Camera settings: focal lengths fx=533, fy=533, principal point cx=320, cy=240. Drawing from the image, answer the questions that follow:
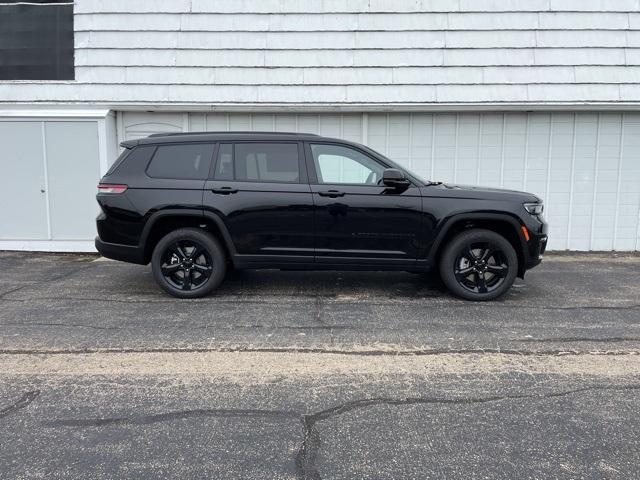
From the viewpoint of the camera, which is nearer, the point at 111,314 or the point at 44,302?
the point at 111,314

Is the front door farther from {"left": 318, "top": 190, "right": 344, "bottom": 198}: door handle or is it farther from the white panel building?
the white panel building

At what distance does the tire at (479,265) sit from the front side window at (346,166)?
3.93 ft

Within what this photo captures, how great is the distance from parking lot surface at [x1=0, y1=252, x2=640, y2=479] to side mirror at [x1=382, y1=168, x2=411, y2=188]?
1.35 meters

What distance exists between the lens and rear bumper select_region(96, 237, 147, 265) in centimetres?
613

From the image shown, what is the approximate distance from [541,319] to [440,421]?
263 cm

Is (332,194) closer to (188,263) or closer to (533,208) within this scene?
(188,263)

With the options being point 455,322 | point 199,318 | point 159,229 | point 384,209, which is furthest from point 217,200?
point 455,322

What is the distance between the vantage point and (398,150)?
30.1 feet

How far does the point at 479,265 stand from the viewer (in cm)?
607

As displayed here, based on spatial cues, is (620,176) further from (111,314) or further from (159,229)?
(111,314)
